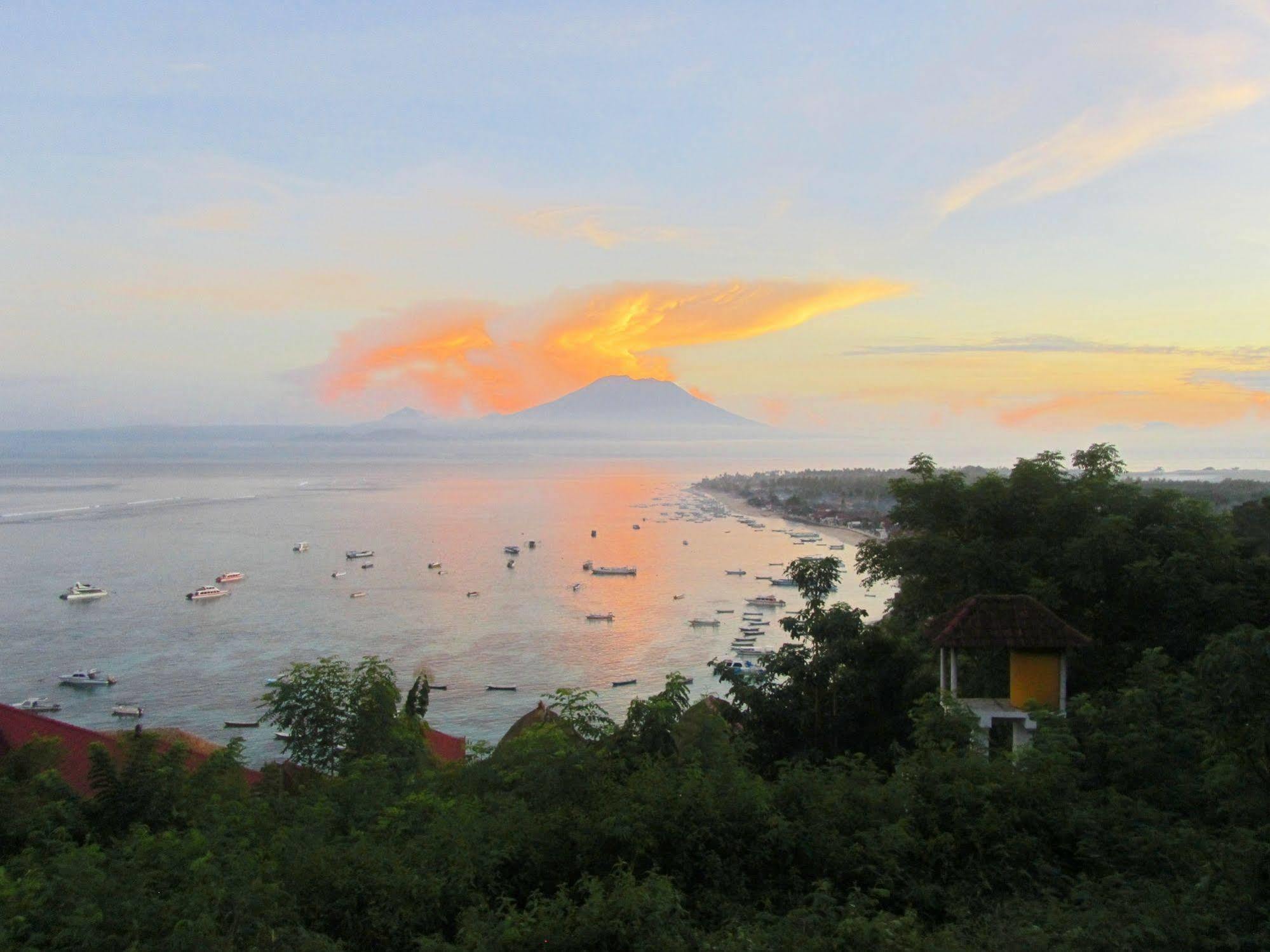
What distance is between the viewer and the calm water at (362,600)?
→ 17.4 meters

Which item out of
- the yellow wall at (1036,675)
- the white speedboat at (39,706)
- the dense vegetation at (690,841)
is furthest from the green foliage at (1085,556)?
the white speedboat at (39,706)

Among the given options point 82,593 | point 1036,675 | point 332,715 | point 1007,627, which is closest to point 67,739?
point 332,715

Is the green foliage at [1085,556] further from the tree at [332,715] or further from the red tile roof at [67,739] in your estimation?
the red tile roof at [67,739]

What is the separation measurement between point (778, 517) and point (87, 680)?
4655cm

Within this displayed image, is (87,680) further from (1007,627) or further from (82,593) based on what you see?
(1007,627)

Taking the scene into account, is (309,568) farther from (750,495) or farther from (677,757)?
(750,495)

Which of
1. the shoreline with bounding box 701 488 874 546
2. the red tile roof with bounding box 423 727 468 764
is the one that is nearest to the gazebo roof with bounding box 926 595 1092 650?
the red tile roof with bounding box 423 727 468 764

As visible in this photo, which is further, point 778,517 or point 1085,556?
point 778,517

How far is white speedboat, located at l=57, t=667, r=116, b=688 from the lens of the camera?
17.1 m

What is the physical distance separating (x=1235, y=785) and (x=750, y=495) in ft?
231

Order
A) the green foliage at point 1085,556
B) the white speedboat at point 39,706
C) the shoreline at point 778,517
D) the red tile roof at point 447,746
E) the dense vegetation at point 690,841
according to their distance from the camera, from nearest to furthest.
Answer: the dense vegetation at point 690,841
the green foliage at point 1085,556
the red tile roof at point 447,746
the white speedboat at point 39,706
the shoreline at point 778,517

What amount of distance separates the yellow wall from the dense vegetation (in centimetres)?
47

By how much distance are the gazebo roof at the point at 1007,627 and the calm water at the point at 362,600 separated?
9689mm

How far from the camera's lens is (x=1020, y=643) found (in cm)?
596
